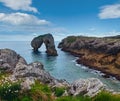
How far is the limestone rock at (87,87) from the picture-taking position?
2017cm

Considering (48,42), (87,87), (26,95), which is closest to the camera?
(26,95)

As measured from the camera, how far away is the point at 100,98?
18188 mm

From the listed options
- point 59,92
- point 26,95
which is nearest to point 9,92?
point 26,95

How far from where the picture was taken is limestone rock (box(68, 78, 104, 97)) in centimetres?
2017

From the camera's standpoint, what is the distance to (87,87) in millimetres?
21281

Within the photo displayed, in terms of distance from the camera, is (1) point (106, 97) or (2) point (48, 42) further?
Answer: (2) point (48, 42)

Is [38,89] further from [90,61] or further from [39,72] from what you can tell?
[90,61]

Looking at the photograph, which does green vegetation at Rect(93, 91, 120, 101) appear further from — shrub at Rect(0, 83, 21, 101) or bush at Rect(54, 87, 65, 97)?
shrub at Rect(0, 83, 21, 101)

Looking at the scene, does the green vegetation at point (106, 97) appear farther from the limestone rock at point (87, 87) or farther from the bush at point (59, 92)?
the bush at point (59, 92)

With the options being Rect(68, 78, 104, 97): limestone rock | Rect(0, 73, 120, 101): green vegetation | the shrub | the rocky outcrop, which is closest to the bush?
Rect(68, 78, 104, 97): limestone rock

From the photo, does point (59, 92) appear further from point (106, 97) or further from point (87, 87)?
point (106, 97)

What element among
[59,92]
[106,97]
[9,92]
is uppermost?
[9,92]

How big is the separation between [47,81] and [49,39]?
148 meters

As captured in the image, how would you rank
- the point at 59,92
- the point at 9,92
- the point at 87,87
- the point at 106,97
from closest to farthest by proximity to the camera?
the point at 106,97
the point at 9,92
the point at 87,87
the point at 59,92
